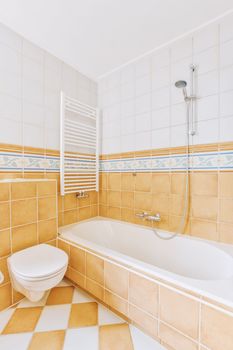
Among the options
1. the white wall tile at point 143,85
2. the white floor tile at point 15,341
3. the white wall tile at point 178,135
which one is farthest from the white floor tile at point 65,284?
the white wall tile at point 143,85

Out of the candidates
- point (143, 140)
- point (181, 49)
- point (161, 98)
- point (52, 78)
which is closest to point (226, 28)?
point (181, 49)

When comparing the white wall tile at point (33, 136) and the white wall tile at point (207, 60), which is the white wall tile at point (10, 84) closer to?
the white wall tile at point (33, 136)

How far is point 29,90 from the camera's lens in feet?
5.72

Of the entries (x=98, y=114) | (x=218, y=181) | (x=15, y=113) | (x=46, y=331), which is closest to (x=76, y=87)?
(x=98, y=114)

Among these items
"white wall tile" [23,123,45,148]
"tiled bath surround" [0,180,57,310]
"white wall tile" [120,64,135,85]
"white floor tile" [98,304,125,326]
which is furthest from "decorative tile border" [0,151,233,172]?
"white floor tile" [98,304,125,326]

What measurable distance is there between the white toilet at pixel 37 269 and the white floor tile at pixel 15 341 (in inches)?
8.6

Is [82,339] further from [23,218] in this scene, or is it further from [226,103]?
[226,103]

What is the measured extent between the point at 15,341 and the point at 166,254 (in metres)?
1.29

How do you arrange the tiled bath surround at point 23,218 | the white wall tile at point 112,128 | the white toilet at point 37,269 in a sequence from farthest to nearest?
the white wall tile at point 112,128
the tiled bath surround at point 23,218
the white toilet at point 37,269

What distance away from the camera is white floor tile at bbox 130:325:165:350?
1.06 metres

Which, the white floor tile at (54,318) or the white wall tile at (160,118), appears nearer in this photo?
the white floor tile at (54,318)

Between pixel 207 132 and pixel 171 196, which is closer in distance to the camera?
pixel 207 132

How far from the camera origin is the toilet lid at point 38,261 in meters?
1.15

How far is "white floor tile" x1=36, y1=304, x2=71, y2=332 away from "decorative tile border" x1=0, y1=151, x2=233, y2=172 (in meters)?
1.20
